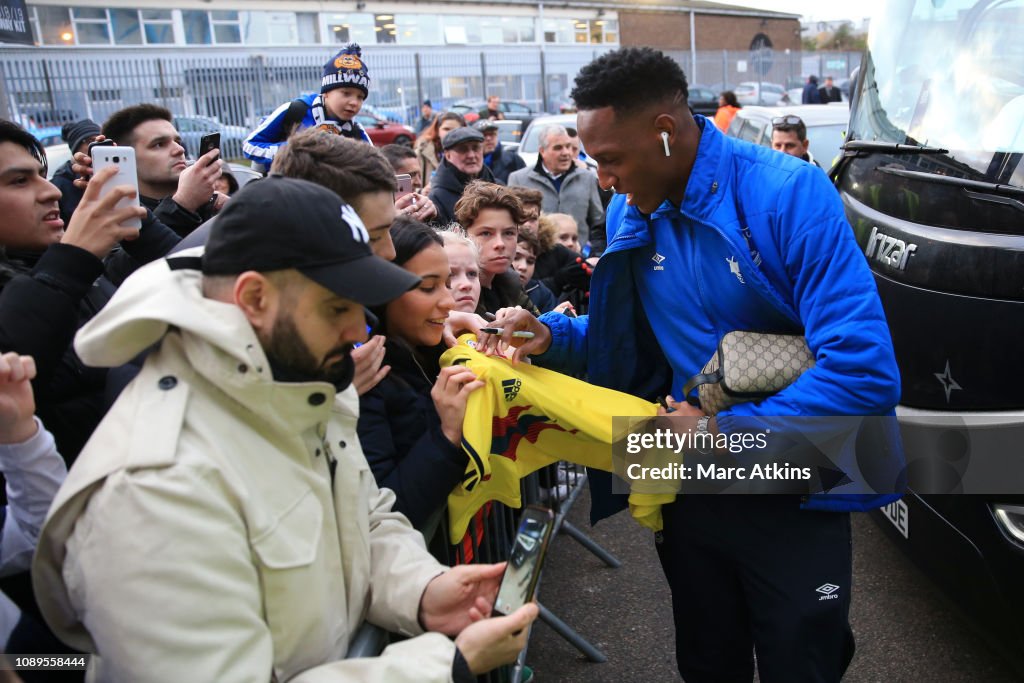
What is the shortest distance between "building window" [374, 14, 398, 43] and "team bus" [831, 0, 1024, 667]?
38037 millimetres

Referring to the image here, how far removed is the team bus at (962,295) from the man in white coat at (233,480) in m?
2.01

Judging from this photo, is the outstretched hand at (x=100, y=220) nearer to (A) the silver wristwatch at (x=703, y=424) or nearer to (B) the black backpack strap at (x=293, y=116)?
(A) the silver wristwatch at (x=703, y=424)

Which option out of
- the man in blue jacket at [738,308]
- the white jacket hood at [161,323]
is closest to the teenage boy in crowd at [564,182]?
the man in blue jacket at [738,308]

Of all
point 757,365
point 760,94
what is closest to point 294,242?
point 757,365

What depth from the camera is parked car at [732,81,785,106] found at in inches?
1282

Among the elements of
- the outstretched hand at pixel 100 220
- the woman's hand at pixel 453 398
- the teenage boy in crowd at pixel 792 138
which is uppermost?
Answer: the outstretched hand at pixel 100 220

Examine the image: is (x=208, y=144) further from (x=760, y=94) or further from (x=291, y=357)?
(x=760, y=94)

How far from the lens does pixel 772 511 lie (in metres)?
2.29

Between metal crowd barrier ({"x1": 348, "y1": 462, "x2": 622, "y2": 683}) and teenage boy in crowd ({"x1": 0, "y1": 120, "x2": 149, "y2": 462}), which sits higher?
teenage boy in crowd ({"x1": 0, "y1": 120, "x2": 149, "y2": 462})

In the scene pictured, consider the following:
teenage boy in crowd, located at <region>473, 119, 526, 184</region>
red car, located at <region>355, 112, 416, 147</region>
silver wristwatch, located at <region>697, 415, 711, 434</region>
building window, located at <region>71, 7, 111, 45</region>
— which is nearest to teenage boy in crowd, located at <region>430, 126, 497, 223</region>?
teenage boy in crowd, located at <region>473, 119, 526, 184</region>

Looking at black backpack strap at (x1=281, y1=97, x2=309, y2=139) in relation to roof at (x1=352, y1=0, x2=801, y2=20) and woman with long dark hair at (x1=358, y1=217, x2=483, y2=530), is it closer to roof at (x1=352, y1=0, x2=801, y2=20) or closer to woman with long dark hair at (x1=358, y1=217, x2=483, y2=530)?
woman with long dark hair at (x1=358, y1=217, x2=483, y2=530)

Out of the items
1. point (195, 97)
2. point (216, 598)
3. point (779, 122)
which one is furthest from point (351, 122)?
point (195, 97)

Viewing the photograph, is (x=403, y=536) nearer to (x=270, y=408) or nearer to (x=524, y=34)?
(x=270, y=408)

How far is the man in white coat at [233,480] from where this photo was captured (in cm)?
132
